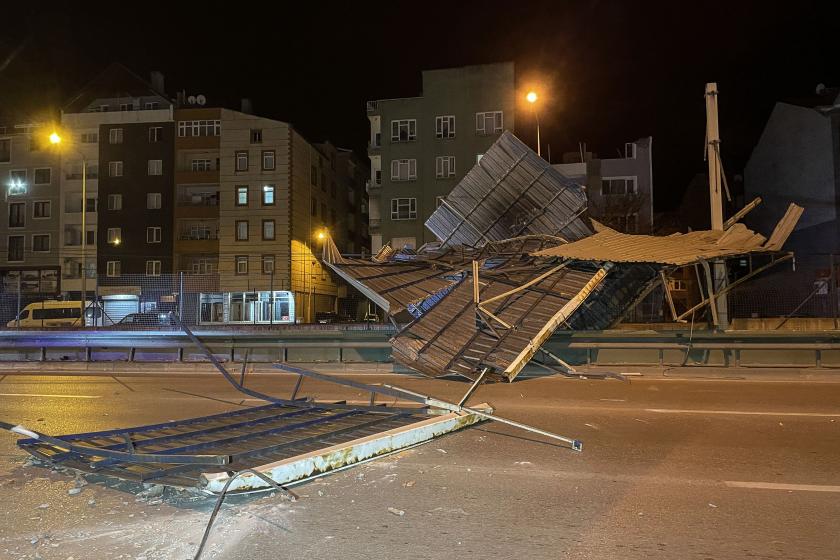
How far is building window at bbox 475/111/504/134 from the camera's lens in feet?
143

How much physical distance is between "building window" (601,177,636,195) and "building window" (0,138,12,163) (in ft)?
167

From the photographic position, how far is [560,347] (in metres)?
14.6

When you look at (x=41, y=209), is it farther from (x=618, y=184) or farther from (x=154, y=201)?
(x=618, y=184)

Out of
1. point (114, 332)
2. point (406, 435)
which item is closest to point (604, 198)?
point (114, 332)

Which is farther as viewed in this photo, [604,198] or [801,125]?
[604,198]

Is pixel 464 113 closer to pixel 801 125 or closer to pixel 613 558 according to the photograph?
pixel 801 125

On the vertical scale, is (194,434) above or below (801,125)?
below

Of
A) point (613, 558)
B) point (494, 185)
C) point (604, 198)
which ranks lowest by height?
point (613, 558)

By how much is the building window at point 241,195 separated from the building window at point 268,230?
234cm

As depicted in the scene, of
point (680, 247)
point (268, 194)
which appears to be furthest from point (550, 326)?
point (268, 194)

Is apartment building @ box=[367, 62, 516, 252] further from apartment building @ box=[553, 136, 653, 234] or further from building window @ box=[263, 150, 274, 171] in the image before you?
building window @ box=[263, 150, 274, 171]

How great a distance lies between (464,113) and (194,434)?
134 feet

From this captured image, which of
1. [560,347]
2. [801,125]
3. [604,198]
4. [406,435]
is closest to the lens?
[406,435]

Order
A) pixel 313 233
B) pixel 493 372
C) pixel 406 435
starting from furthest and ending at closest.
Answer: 1. pixel 313 233
2. pixel 493 372
3. pixel 406 435
